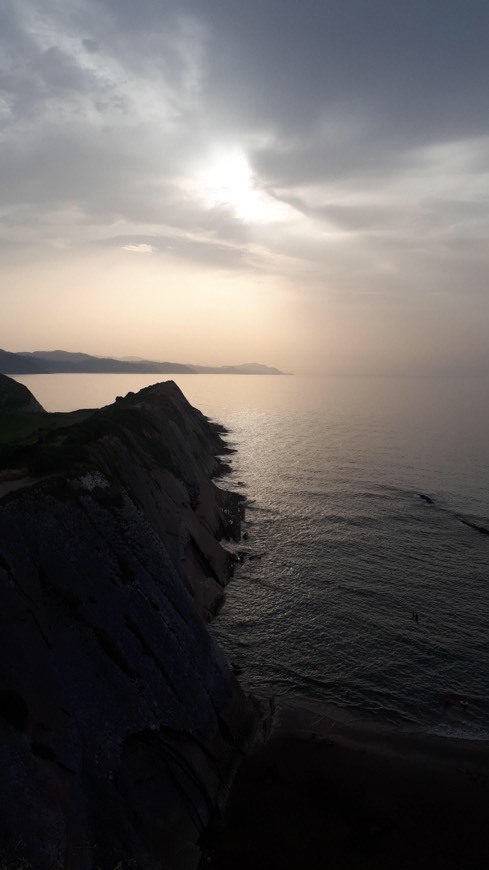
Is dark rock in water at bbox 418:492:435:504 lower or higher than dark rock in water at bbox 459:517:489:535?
higher

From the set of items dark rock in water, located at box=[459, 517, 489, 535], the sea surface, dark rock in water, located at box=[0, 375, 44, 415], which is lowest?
the sea surface

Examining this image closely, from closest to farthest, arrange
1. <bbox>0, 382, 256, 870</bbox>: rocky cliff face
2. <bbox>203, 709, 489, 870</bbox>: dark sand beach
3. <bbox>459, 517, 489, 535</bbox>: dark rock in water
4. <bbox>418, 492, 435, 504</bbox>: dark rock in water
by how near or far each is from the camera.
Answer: <bbox>0, 382, 256, 870</bbox>: rocky cliff face
<bbox>203, 709, 489, 870</bbox>: dark sand beach
<bbox>459, 517, 489, 535</bbox>: dark rock in water
<bbox>418, 492, 435, 504</bbox>: dark rock in water

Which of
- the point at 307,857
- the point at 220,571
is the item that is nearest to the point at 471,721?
the point at 307,857

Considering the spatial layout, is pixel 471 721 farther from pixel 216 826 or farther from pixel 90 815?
pixel 90 815

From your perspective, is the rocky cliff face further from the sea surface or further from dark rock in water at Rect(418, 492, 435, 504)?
dark rock in water at Rect(418, 492, 435, 504)

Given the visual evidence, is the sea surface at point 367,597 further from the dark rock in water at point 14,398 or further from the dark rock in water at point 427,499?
the dark rock in water at point 14,398

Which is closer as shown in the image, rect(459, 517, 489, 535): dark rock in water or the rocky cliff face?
the rocky cliff face

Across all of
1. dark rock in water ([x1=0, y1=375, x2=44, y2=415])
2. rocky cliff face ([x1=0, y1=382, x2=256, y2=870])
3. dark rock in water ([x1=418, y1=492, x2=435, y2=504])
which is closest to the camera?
rocky cliff face ([x1=0, y1=382, x2=256, y2=870])

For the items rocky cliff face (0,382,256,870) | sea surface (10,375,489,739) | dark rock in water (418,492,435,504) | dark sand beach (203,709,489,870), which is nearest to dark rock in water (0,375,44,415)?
sea surface (10,375,489,739)
